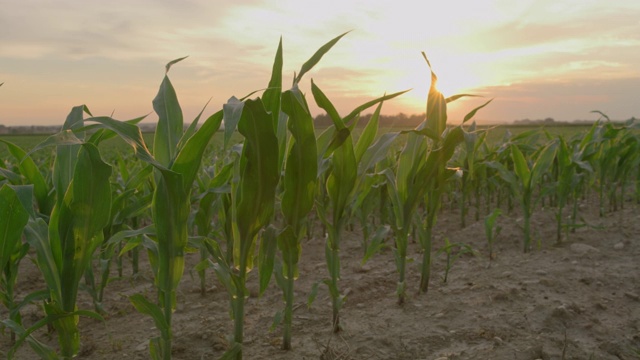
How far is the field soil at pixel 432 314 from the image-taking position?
1.94 metres

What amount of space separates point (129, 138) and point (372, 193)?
7.18 feet

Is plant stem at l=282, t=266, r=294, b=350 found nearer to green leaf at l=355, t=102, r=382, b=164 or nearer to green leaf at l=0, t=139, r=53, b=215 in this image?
green leaf at l=355, t=102, r=382, b=164

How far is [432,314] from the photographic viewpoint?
227 centimetres

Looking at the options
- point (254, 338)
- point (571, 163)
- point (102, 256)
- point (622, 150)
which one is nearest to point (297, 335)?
point (254, 338)

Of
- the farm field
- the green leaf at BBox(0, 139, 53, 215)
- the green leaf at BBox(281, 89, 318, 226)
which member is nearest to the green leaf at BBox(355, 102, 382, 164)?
the farm field

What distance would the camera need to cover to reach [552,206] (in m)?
4.95

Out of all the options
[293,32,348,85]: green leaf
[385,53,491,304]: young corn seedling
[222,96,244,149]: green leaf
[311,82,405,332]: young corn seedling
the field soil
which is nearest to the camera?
[222,96,244,149]: green leaf

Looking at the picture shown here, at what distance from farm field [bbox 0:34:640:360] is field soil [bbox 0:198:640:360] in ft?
0.03

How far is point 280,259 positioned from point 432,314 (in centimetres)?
74

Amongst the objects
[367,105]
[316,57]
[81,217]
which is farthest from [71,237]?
[367,105]

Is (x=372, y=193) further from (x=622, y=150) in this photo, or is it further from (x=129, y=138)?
(x=622, y=150)

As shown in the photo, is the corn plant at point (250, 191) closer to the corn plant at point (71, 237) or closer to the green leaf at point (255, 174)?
the green leaf at point (255, 174)

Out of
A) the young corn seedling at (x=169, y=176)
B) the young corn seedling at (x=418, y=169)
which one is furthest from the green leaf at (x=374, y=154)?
the young corn seedling at (x=169, y=176)

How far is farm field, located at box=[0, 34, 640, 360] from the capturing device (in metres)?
1.46
